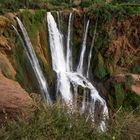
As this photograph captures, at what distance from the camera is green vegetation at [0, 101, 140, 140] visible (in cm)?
1065

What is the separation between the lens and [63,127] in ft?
35.6

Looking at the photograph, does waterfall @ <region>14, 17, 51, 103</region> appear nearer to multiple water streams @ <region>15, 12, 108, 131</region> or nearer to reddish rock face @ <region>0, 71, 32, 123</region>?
multiple water streams @ <region>15, 12, 108, 131</region>

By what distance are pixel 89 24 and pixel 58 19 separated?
2.08m

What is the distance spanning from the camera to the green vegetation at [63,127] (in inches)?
419

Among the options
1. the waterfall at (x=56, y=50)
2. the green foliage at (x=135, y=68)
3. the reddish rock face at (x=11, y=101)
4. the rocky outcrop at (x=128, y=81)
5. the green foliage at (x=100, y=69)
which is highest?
the reddish rock face at (x=11, y=101)

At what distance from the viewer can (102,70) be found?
3198 cm

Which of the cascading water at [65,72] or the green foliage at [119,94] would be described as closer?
the cascading water at [65,72]

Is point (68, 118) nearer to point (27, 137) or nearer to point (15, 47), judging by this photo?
point (27, 137)

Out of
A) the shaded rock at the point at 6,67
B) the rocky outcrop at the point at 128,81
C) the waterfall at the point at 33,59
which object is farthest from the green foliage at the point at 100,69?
the shaded rock at the point at 6,67

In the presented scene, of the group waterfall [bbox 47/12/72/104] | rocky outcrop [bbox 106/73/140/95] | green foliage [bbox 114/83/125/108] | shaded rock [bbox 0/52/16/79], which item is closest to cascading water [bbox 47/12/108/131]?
waterfall [bbox 47/12/72/104]

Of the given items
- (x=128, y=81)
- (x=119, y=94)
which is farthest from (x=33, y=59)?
(x=128, y=81)

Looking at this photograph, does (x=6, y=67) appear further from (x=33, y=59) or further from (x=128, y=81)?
(x=128, y=81)

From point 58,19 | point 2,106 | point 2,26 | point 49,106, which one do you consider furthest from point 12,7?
point 49,106

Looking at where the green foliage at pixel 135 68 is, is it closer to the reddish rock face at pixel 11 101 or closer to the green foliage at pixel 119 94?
the green foliage at pixel 119 94
